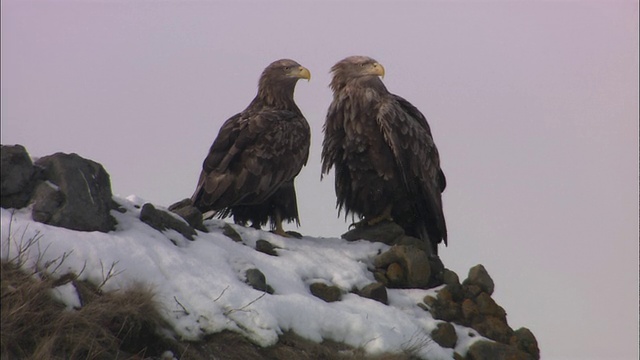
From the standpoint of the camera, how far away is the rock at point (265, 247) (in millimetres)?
10078

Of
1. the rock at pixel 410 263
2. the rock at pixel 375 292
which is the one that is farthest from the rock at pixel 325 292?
the rock at pixel 410 263

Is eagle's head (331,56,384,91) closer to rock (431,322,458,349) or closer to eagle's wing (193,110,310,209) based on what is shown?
eagle's wing (193,110,310,209)

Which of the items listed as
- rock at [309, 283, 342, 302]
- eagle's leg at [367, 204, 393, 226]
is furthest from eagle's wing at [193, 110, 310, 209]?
rock at [309, 283, 342, 302]

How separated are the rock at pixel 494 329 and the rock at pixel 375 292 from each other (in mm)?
1112

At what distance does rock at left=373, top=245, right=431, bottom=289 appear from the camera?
10.9 metres

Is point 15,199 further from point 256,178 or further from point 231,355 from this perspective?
point 256,178

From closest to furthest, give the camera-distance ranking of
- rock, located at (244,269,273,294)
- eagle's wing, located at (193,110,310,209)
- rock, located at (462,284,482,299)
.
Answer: rock, located at (244,269,273,294) < rock, located at (462,284,482,299) < eagle's wing, located at (193,110,310,209)

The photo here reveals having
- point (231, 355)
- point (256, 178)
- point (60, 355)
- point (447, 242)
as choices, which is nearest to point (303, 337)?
point (231, 355)

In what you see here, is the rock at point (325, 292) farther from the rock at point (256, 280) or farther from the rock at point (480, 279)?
the rock at point (480, 279)

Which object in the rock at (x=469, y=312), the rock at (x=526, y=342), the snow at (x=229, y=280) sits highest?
the rock at (x=469, y=312)

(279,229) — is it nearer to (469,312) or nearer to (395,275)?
(395,275)

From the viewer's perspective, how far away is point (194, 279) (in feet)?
→ 27.1

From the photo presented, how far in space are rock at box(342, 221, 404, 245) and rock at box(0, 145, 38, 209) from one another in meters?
4.61

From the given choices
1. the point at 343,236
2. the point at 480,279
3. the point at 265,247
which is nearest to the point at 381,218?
the point at 343,236
